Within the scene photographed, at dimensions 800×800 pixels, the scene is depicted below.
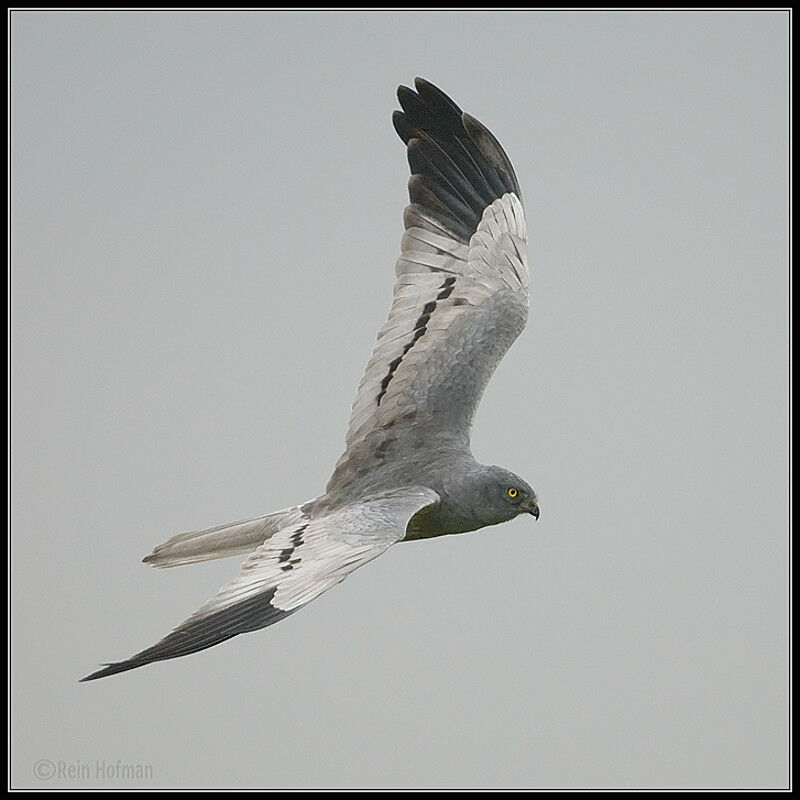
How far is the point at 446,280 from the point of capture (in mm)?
10703

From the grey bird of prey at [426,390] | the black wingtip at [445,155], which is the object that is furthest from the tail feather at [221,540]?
the black wingtip at [445,155]

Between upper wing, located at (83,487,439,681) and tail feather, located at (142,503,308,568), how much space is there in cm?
43

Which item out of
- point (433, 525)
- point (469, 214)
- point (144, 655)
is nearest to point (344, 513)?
point (433, 525)

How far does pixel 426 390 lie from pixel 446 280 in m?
1.10

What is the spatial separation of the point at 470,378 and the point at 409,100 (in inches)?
96.1

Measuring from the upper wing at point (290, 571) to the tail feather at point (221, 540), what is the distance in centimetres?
43

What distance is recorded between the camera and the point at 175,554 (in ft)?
32.0

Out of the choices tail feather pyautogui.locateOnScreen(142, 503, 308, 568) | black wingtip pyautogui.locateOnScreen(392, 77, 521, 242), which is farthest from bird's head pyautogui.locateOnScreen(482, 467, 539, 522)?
black wingtip pyautogui.locateOnScreen(392, 77, 521, 242)

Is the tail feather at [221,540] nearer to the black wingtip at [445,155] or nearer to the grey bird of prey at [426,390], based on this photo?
the grey bird of prey at [426,390]

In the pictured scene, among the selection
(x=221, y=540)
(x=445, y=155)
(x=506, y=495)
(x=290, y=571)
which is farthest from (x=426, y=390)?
(x=290, y=571)

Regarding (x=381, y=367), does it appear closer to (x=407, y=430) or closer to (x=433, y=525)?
(x=407, y=430)

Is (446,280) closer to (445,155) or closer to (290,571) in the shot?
(445,155)

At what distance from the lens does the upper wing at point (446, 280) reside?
10.1 metres

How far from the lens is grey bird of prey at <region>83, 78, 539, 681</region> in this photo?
8.40 metres
